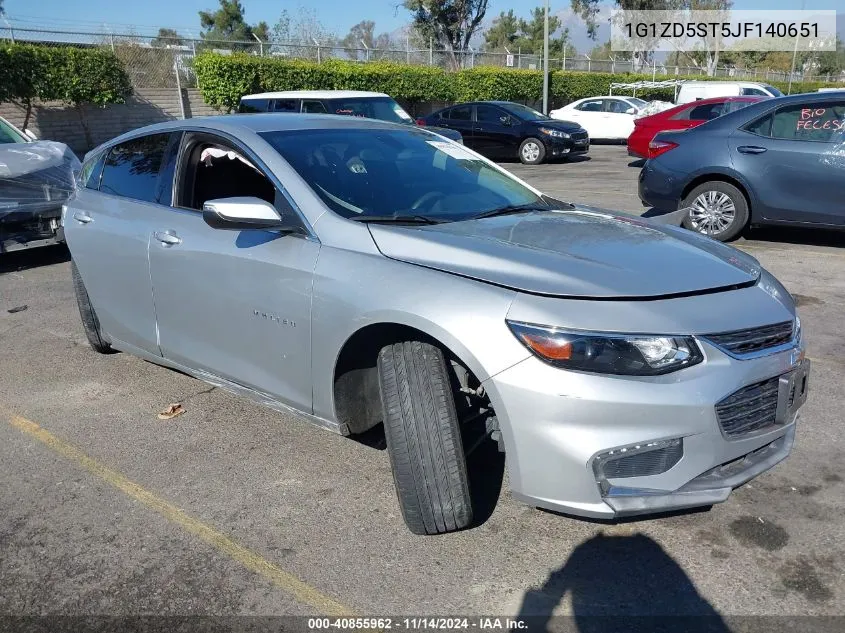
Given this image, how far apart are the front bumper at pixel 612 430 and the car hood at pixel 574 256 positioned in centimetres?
31

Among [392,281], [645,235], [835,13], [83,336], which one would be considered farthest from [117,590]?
[835,13]

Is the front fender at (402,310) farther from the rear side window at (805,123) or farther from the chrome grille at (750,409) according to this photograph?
the rear side window at (805,123)

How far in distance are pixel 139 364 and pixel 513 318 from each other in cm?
338

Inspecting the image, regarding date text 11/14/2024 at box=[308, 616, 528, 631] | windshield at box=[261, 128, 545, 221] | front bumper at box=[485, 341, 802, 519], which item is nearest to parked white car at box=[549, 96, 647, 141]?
windshield at box=[261, 128, 545, 221]

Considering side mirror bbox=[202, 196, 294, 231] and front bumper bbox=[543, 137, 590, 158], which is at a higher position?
side mirror bbox=[202, 196, 294, 231]

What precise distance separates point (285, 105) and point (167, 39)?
12.4m

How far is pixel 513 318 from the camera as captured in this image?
2.70 m

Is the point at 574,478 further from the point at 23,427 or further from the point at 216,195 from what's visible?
the point at 23,427

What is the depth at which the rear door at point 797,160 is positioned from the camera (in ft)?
24.3

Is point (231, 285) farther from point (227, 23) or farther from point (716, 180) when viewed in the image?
point (227, 23)

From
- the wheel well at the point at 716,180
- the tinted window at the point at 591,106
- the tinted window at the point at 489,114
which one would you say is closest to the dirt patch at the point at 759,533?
the wheel well at the point at 716,180

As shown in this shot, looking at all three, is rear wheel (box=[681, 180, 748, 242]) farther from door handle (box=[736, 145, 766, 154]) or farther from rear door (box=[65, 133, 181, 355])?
rear door (box=[65, 133, 181, 355])

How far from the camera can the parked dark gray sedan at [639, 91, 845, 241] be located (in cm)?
746

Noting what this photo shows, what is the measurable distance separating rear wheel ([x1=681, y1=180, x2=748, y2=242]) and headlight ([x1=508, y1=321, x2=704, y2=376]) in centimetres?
573
